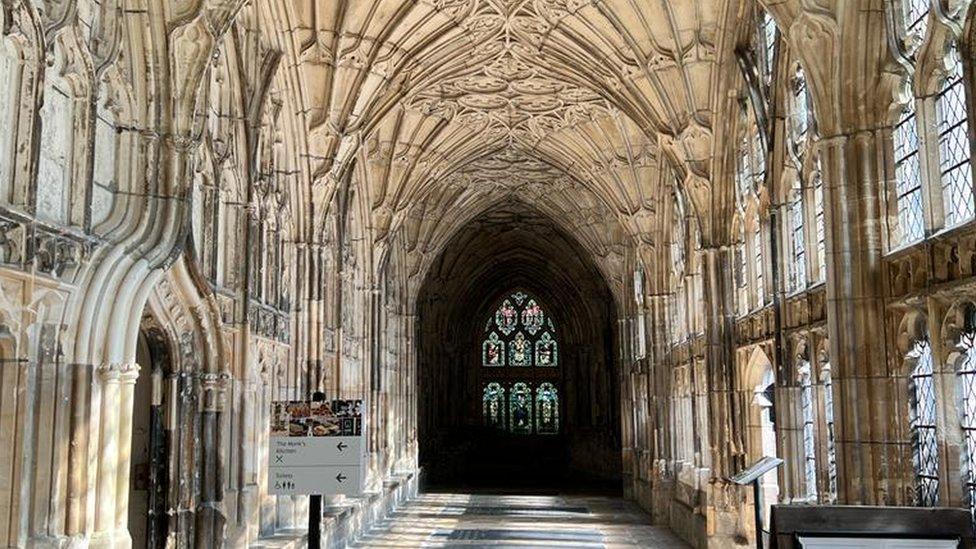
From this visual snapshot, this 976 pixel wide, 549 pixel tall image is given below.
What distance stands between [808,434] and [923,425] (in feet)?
12.0

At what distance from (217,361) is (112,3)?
15.2ft

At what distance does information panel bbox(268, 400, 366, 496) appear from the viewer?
7.15 meters

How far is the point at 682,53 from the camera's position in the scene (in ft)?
53.6

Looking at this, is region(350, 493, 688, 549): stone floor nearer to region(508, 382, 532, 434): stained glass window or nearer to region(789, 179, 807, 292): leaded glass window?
region(789, 179, 807, 292): leaded glass window

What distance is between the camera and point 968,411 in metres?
8.55

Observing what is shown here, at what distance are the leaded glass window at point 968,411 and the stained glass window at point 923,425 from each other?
19.4 inches

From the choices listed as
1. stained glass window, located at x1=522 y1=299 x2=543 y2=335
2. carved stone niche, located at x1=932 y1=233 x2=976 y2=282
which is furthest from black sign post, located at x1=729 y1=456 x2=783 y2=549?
stained glass window, located at x1=522 y1=299 x2=543 y2=335

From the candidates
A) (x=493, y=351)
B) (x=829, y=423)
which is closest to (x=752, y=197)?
(x=829, y=423)

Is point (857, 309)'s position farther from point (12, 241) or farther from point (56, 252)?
point (12, 241)

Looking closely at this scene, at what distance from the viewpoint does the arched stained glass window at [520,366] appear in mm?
45219

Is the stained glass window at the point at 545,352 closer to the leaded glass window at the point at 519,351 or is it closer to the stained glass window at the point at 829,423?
the leaded glass window at the point at 519,351

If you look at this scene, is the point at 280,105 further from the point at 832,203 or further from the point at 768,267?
the point at 832,203

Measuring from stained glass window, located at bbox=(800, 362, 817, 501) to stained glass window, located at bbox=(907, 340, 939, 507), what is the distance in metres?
3.13

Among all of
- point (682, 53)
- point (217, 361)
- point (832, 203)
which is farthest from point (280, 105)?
point (832, 203)
